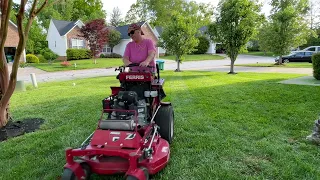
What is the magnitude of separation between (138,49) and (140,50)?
4 centimetres

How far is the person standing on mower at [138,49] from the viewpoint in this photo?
3898 mm

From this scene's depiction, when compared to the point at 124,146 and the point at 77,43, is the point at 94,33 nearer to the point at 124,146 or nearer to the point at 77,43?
the point at 77,43

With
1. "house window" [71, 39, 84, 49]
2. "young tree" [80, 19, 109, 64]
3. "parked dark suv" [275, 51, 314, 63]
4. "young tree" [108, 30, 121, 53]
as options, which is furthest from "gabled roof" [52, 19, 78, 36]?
"parked dark suv" [275, 51, 314, 63]

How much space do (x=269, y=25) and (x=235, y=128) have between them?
1907 cm

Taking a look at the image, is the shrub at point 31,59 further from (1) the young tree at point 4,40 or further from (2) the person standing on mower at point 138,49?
(2) the person standing on mower at point 138,49

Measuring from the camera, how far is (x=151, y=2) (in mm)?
56781

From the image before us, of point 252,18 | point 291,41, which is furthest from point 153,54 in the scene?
point 291,41

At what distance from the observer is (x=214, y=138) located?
407cm

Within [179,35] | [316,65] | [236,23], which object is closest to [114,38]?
[179,35]

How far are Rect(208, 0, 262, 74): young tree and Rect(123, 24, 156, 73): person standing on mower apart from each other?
11.2 m

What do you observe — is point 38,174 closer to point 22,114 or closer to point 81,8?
point 22,114

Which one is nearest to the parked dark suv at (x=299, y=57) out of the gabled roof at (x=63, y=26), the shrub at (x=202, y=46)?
the shrub at (x=202, y=46)

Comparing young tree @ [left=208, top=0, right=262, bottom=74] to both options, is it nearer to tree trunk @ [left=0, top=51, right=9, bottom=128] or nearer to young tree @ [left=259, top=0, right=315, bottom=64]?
young tree @ [left=259, top=0, right=315, bottom=64]

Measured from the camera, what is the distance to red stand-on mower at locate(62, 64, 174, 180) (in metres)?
2.56
